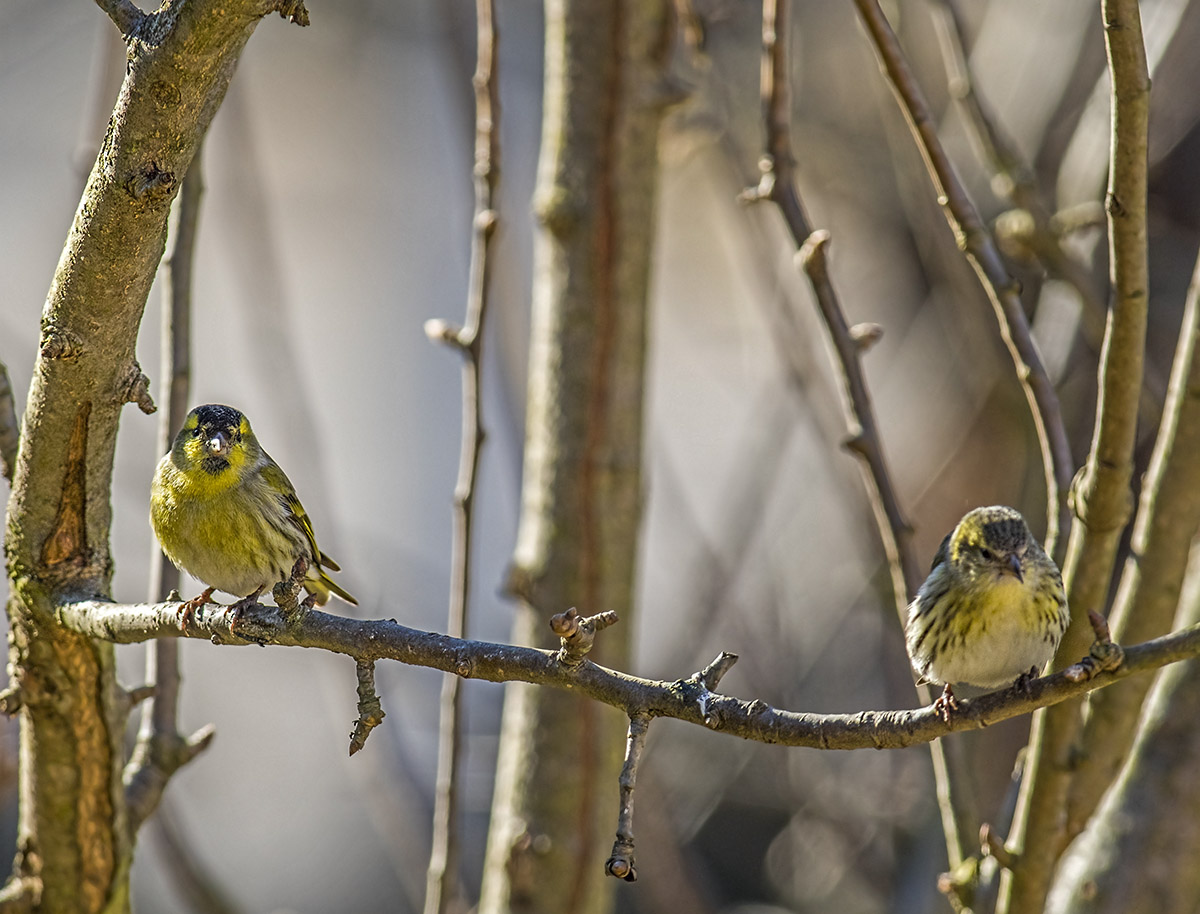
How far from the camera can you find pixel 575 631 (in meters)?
1.56

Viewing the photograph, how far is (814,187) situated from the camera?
22.9ft

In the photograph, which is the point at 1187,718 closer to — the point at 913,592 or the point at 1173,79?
the point at 913,592

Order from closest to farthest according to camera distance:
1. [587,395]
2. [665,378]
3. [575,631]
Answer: [575,631] < [587,395] < [665,378]

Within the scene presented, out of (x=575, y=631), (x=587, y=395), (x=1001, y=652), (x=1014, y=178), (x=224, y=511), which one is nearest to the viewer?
(x=575, y=631)

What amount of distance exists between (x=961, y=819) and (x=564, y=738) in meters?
1.01

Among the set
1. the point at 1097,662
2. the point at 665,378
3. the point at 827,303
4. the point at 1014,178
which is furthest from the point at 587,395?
the point at 665,378

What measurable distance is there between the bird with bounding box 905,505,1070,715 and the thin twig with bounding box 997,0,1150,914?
67mm

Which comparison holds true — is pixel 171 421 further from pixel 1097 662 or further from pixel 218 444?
pixel 1097 662

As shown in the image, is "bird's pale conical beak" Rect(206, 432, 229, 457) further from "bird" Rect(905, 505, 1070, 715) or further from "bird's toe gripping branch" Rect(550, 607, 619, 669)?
"bird" Rect(905, 505, 1070, 715)

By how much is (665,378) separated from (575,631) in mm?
6293

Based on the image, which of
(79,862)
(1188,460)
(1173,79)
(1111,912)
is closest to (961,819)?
(1111,912)

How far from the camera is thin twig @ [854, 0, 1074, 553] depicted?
243 centimetres

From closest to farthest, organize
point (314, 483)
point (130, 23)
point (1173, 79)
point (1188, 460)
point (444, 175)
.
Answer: point (130, 23) < point (1188, 460) < point (314, 483) < point (1173, 79) < point (444, 175)

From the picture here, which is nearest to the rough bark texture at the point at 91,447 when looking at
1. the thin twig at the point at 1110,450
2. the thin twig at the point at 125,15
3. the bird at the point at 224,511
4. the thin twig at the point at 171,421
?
the thin twig at the point at 125,15
